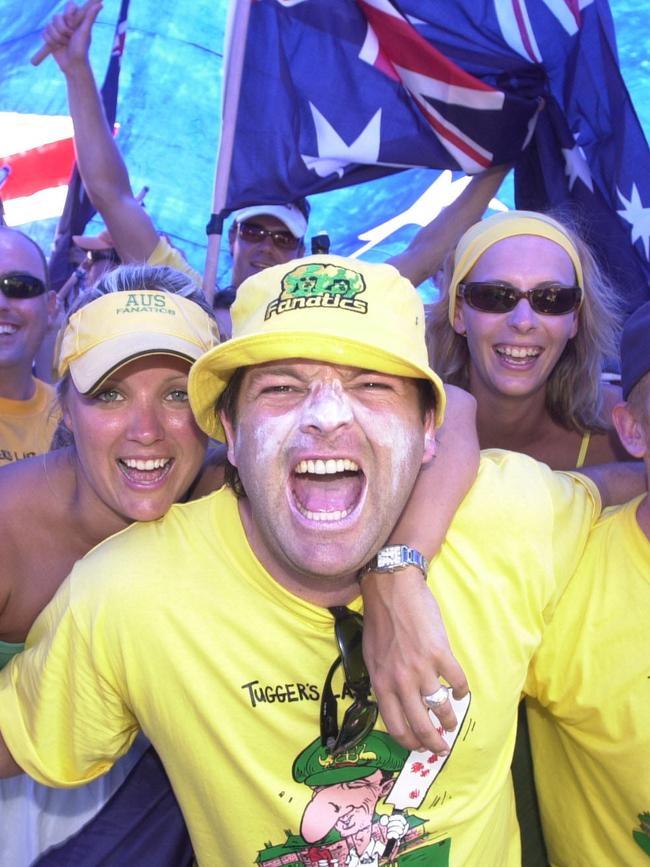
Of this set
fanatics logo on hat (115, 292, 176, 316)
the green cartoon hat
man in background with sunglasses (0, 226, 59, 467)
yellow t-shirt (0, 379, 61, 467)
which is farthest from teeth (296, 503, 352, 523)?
man in background with sunglasses (0, 226, 59, 467)

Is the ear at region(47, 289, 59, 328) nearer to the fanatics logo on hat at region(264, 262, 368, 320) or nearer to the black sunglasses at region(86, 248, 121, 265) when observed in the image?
the black sunglasses at region(86, 248, 121, 265)

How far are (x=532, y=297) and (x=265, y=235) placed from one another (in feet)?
6.70

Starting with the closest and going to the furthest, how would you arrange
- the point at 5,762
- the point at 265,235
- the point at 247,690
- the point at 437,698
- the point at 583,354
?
the point at 437,698
the point at 247,690
the point at 5,762
the point at 583,354
the point at 265,235

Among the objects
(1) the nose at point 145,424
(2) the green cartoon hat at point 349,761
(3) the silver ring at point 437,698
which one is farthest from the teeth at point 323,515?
(1) the nose at point 145,424

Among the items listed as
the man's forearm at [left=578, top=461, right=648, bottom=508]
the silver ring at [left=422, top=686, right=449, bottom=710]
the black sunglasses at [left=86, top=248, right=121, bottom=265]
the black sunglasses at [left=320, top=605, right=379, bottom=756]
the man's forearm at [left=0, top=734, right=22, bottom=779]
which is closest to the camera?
the silver ring at [left=422, top=686, right=449, bottom=710]

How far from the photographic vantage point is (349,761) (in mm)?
1888

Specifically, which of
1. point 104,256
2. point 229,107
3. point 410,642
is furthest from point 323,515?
point 104,256

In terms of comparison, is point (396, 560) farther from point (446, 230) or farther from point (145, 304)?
point (446, 230)

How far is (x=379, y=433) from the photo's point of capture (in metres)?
1.83

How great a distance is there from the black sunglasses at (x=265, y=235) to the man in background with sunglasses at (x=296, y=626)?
281cm

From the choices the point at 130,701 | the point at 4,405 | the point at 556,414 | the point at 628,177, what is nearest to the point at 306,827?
the point at 130,701

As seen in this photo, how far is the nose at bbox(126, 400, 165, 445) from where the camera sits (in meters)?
2.31

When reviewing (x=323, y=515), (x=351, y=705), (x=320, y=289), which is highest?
(x=320, y=289)

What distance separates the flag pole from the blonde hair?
4.39 feet
